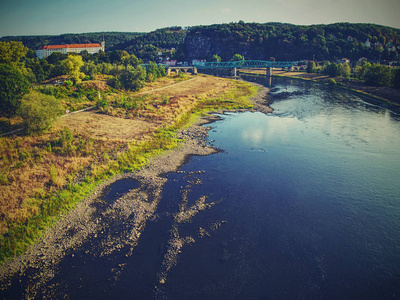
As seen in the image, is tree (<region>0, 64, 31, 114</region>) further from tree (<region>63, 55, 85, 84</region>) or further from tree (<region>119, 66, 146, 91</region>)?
tree (<region>119, 66, 146, 91</region>)

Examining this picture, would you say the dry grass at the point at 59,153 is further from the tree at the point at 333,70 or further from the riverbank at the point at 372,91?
the tree at the point at 333,70

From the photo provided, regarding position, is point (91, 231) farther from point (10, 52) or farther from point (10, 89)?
point (10, 52)

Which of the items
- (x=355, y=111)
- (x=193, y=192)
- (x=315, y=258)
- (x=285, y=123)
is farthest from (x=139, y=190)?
(x=355, y=111)

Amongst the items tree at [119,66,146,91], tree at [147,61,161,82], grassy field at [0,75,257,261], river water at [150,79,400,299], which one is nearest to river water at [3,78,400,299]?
river water at [150,79,400,299]

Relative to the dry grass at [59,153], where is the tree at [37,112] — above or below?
above

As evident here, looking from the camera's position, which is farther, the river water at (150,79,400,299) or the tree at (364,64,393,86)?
the tree at (364,64,393,86)

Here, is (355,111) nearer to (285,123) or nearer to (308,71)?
(285,123)

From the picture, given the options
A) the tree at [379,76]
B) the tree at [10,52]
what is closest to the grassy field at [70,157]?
the tree at [10,52]
